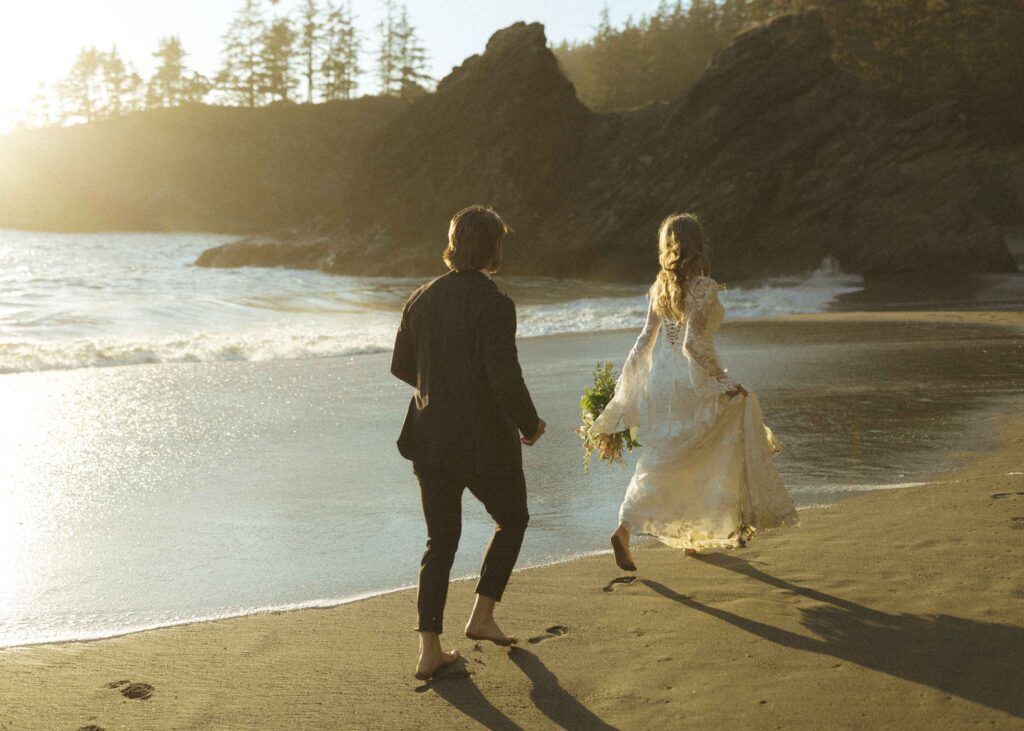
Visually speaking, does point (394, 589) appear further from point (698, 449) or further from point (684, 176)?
point (684, 176)

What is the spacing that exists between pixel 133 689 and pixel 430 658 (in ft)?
3.53

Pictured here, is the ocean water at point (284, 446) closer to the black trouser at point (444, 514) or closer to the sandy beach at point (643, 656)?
the sandy beach at point (643, 656)

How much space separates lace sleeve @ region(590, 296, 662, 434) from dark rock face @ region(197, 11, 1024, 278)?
25123 millimetres

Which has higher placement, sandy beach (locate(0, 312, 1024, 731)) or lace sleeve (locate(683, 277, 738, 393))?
lace sleeve (locate(683, 277, 738, 393))

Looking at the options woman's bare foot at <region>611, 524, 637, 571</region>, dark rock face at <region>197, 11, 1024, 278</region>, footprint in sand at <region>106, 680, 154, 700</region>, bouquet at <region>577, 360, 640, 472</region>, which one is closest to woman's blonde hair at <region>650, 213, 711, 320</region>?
bouquet at <region>577, 360, 640, 472</region>

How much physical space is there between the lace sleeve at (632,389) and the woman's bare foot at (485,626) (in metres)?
1.40

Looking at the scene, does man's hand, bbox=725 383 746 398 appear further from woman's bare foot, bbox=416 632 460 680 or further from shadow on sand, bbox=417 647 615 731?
woman's bare foot, bbox=416 632 460 680

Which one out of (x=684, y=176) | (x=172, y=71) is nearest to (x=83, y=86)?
(x=172, y=71)

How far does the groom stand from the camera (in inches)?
150

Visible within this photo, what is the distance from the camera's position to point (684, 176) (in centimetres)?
3291

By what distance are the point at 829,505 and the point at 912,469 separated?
115 centimetres

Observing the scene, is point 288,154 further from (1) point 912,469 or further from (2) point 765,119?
(1) point 912,469

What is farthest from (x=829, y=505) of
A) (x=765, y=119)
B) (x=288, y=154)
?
(x=288, y=154)

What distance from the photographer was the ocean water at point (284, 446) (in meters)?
5.03
